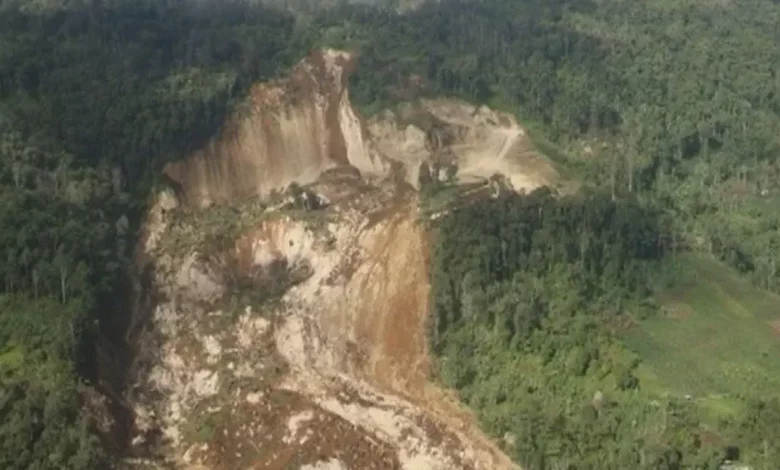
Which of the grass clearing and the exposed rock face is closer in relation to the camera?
the grass clearing

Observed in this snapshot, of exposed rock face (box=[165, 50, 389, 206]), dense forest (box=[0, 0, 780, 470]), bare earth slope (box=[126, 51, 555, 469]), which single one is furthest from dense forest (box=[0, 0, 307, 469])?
bare earth slope (box=[126, 51, 555, 469])

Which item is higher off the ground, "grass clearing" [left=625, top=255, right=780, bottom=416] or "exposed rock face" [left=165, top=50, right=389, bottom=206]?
"exposed rock face" [left=165, top=50, right=389, bottom=206]

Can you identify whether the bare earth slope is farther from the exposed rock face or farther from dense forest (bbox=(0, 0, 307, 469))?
dense forest (bbox=(0, 0, 307, 469))

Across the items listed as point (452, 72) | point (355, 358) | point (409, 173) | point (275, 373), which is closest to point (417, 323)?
point (355, 358)

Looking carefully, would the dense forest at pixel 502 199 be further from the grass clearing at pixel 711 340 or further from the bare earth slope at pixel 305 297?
the bare earth slope at pixel 305 297

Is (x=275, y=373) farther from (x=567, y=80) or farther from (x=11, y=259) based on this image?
(x=567, y=80)
